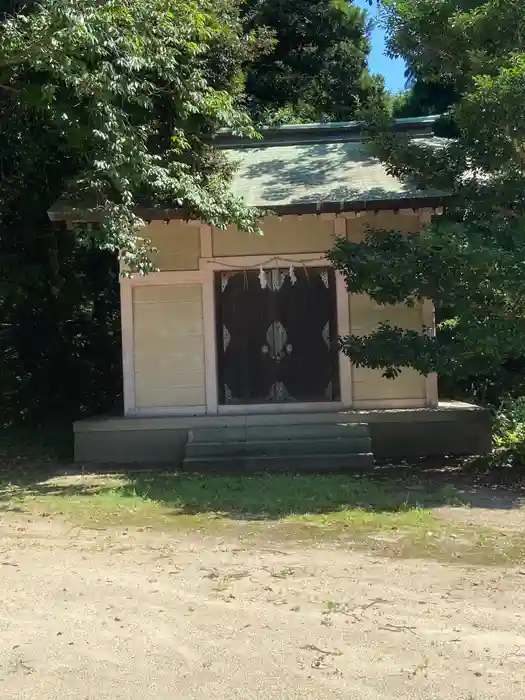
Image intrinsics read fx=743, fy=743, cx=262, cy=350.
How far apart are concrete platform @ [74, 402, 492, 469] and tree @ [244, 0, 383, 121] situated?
12088mm

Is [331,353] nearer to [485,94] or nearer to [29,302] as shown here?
[485,94]

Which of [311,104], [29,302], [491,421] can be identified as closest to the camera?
[491,421]

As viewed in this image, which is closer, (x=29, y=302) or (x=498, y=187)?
(x=498, y=187)

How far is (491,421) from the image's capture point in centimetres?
1023

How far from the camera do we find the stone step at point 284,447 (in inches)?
377

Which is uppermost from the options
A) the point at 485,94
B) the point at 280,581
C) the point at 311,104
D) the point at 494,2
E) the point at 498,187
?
the point at 311,104

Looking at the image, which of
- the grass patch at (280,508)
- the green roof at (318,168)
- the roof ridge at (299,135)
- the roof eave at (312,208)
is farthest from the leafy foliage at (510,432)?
the roof ridge at (299,135)

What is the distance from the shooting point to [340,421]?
10.1 meters

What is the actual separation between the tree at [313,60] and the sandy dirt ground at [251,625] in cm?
1647

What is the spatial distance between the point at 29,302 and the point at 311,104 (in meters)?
10.9

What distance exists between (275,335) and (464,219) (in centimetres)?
330

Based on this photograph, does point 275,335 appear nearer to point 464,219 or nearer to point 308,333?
point 308,333

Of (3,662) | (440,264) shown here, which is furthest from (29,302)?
(3,662)

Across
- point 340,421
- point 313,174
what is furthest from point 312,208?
point 340,421
